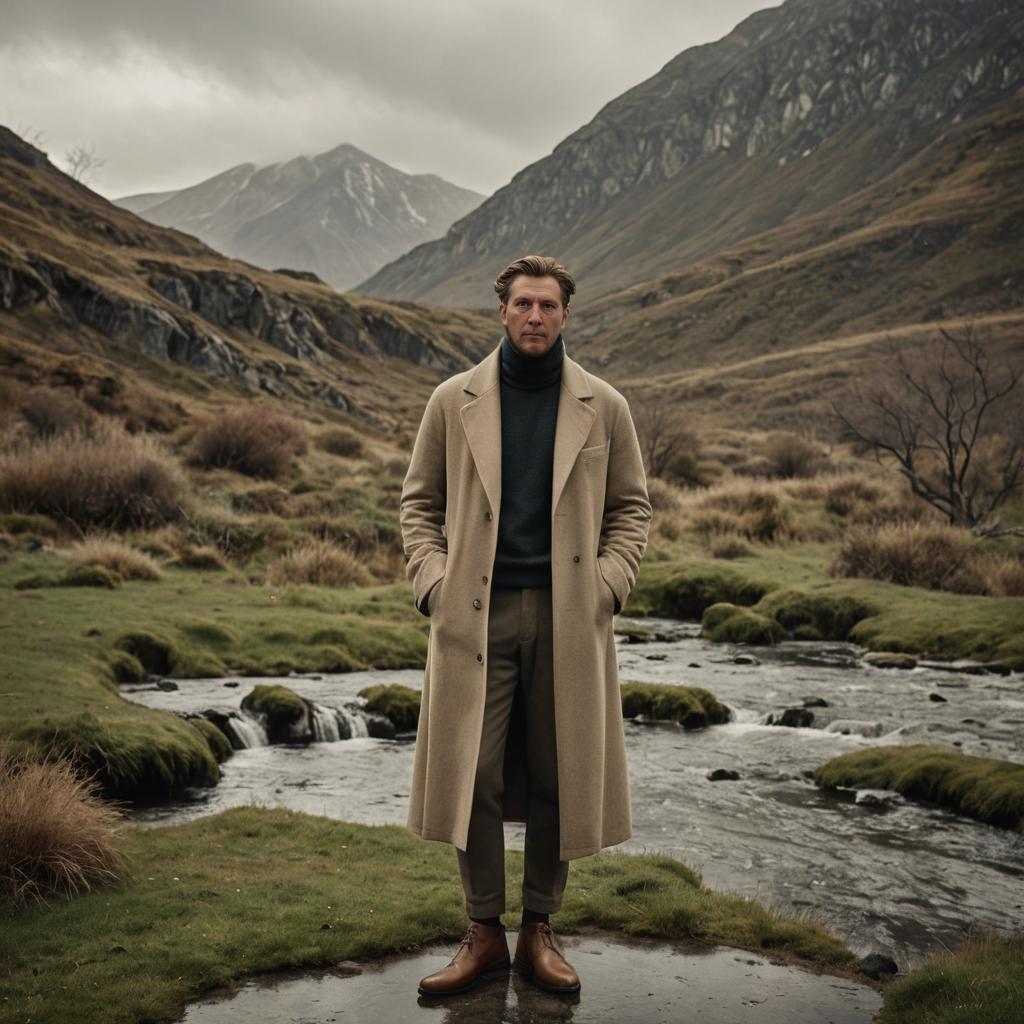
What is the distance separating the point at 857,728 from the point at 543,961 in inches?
357

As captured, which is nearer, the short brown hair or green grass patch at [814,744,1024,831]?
the short brown hair

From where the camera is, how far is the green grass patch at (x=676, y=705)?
1373 cm

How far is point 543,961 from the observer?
489 centimetres

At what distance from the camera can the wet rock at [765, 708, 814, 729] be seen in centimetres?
1351

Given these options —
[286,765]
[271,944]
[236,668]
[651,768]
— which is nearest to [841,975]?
[271,944]

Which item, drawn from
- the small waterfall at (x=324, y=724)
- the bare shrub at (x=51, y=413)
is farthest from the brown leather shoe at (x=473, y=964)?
the bare shrub at (x=51, y=413)

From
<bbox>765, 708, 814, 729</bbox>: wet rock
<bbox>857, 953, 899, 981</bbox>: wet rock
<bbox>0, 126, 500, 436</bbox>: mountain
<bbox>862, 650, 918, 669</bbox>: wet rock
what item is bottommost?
<bbox>765, 708, 814, 729</bbox>: wet rock

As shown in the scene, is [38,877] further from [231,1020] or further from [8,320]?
[8,320]

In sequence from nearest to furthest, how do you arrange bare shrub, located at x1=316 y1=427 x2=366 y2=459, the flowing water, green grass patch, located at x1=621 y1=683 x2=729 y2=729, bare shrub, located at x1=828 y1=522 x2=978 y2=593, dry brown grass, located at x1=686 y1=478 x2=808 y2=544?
1. the flowing water
2. green grass patch, located at x1=621 y1=683 x2=729 y2=729
3. bare shrub, located at x1=828 y1=522 x2=978 y2=593
4. dry brown grass, located at x1=686 y1=478 x2=808 y2=544
5. bare shrub, located at x1=316 y1=427 x2=366 y2=459

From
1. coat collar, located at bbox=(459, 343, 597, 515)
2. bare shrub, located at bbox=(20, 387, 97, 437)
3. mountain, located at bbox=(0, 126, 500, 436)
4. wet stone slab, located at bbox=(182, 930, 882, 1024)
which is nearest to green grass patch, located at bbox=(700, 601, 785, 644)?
wet stone slab, located at bbox=(182, 930, 882, 1024)

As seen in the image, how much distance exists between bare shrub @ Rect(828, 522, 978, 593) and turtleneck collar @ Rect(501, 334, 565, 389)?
62.2 feet

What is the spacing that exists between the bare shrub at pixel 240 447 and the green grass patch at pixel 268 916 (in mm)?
23667

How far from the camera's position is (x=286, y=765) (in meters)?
11.3

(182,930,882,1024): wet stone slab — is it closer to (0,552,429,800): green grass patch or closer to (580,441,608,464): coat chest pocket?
(580,441,608,464): coat chest pocket
